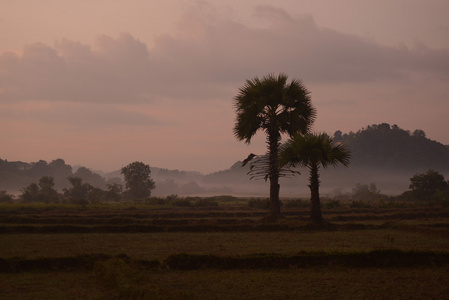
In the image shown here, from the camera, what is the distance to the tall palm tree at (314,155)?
23.2 m

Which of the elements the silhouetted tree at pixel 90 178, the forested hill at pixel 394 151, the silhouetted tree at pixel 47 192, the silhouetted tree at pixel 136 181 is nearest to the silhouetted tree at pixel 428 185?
the silhouetted tree at pixel 136 181

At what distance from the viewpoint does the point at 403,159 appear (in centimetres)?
18662

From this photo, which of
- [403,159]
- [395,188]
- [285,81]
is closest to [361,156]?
[403,159]

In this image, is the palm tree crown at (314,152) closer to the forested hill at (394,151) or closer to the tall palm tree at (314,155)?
the tall palm tree at (314,155)

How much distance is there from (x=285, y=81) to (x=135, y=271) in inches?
754

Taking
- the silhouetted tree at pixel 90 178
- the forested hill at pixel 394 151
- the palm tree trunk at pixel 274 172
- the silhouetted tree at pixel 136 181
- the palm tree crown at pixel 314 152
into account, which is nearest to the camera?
the palm tree crown at pixel 314 152

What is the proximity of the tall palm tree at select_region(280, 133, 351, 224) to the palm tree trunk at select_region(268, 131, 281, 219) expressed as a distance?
2.89 m

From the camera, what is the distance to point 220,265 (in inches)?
510

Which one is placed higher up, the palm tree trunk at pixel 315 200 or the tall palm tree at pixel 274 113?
the tall palm tree at pixel 274 113

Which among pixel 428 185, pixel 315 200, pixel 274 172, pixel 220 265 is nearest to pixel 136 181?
pixel 428 185

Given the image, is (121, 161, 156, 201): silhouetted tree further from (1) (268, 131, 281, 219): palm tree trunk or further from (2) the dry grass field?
(2) the dry grass field

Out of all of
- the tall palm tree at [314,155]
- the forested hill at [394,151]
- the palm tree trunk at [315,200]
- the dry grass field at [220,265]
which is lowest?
the dry grass field at [220,265]

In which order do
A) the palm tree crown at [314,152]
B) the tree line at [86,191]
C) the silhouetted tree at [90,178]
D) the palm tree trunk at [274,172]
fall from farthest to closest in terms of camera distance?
1. the silhouetted tree at [90,178]
2. the tree line at [86,191]
3. the palm tree trunk at [274,172]
4. the palm tree crown at [314,152]

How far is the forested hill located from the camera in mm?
186625
